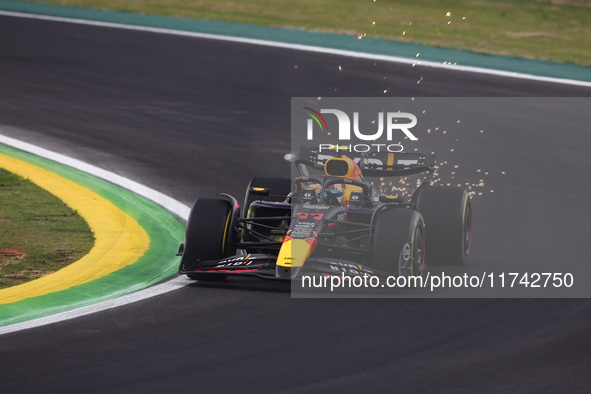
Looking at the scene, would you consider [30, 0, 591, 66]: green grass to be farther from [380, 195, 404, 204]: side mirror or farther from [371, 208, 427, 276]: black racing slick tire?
[371, 208, 427, 276]: black racing slick tire

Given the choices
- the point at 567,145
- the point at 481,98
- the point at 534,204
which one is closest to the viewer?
the point at 534,204

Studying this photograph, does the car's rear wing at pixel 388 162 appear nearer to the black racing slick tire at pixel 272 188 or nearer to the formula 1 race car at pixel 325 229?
the formula 1 race car at pixel 325 229

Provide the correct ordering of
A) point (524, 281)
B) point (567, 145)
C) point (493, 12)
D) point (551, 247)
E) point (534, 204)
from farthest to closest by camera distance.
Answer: point (493, 12)
point (567, 145)
point (534, 204)
point (551, 247)
point (524, 281)

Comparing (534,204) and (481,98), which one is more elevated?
(481,98)

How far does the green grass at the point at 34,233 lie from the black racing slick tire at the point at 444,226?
10.7ft

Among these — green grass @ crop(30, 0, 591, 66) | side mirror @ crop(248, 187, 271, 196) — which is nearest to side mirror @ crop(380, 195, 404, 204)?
side mirror @ crop(248, 187, 271, 196)

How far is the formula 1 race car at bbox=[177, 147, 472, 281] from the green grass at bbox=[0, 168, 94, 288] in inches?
52.7

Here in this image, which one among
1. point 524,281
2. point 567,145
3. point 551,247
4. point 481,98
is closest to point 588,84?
point 481,98

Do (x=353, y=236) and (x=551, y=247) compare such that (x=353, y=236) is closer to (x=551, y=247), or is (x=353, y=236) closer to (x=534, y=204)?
(x=551, y=247)

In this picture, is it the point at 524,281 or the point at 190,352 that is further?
the point at 524,281

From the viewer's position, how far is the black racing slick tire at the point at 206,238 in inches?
371

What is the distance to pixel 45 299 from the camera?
28.5 feet

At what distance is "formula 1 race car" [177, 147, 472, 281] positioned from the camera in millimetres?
9055

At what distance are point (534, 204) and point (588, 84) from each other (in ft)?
26.4
